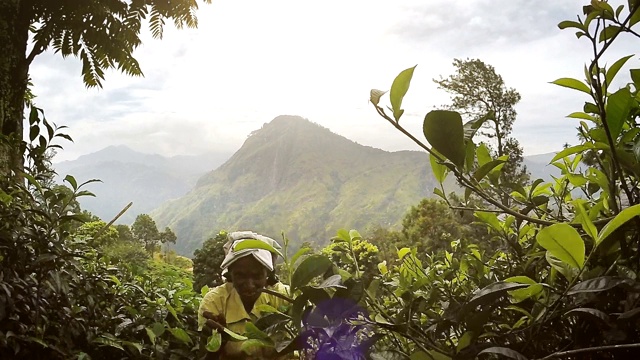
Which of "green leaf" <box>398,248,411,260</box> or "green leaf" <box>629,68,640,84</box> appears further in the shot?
"green leaf" <box>398,248,411,260</box>

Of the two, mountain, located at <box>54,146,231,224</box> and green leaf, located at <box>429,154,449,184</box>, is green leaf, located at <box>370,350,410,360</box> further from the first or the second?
mountain, located at <box>54,146,231,224</box>

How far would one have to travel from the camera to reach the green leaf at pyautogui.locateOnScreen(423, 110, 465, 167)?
16.5 inches

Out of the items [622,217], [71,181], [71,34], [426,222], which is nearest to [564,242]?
[622,217]

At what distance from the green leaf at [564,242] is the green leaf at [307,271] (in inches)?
8.6

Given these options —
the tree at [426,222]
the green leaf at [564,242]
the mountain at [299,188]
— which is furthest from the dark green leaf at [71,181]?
the mountain at [299,188]

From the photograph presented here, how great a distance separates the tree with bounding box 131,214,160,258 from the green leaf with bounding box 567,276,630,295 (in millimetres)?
41450

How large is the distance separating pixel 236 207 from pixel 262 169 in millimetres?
19444

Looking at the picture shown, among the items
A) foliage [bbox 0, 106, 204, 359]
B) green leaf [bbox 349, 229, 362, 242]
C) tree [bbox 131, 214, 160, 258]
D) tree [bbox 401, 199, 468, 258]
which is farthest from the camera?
tree [bbox 131, 214, 160, 258]

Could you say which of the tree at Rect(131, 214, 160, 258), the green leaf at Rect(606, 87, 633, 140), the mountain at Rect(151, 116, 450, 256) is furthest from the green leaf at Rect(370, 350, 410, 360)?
the mountain at Rect(151, 116, 450, 256)

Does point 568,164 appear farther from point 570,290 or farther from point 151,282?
point 151,282

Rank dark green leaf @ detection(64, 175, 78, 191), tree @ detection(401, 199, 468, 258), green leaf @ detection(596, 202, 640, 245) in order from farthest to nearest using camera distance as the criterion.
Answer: tree @ detection(401, 199, 468, 258) < dark green leaf @ detection(64, 175, 78, 191) < green leaf @ detection(596, 202, 640, 245)

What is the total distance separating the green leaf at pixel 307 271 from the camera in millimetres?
474

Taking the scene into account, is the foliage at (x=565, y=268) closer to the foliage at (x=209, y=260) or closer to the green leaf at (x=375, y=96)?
the green leaf at (x=375, y=96)

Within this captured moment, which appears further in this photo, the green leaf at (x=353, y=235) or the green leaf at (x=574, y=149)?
the green leaf at (x=353, y=235)
